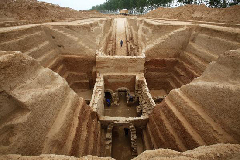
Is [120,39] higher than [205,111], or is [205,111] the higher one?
[120,39]

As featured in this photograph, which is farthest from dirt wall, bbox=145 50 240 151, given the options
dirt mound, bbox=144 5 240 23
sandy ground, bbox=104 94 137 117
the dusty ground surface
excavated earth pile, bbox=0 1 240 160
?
dirt mound, bbox=144 5 240 23

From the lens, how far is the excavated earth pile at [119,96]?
2234 millimetres

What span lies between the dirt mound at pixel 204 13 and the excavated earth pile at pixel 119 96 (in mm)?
6931

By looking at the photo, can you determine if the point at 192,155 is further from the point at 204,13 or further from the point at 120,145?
the point at 204,13

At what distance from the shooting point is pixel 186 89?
372 cm

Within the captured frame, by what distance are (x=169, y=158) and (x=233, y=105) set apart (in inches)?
70.8

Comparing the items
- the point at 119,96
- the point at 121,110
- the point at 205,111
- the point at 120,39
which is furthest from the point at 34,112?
the point at 120,39

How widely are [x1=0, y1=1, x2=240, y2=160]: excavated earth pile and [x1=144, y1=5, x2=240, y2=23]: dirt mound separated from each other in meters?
6.93

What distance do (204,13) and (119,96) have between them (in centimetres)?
1431

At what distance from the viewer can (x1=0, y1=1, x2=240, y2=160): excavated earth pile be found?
2.23 metres

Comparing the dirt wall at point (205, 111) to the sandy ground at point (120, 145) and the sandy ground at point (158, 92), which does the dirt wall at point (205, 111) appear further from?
the sandy ground at point (158, 92)

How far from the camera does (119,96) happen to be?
8.59 metres

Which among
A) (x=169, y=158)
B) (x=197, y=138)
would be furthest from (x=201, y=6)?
(x=169, y=158)

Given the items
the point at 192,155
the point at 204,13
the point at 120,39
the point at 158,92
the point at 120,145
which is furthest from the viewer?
the point at 204,13
